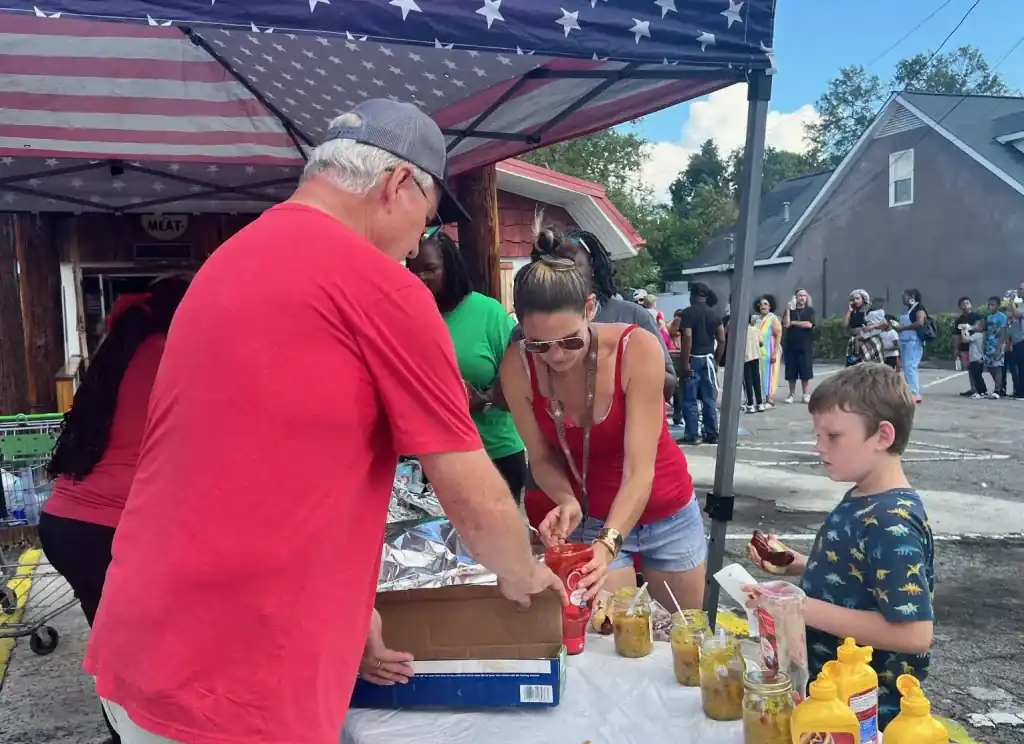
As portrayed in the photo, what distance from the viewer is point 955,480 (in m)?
7.85

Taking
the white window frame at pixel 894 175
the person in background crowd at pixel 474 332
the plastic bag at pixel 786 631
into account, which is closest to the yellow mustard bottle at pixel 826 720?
the plastic bag at pixel 786 631

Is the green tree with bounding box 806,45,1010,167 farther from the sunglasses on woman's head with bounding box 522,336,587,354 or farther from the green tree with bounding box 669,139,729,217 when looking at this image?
Answer: the sunglasses on woman's head with bounding box 522,336,587,354

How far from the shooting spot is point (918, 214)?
25047 mm

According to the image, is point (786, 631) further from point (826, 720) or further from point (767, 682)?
point (826, 720)

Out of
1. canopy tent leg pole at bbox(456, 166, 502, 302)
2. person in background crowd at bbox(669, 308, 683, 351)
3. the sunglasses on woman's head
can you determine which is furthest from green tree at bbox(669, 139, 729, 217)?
the sunglasses on woman's head

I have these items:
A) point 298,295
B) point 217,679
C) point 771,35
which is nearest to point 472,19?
point 771,35

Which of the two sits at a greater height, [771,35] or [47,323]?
[771,35]

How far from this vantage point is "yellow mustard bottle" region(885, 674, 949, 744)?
1.39m

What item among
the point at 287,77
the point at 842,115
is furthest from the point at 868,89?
the point at 287,77

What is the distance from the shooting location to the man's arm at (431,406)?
54.3 inches

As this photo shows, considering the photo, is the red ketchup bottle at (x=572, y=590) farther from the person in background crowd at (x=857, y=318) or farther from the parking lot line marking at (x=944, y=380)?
the parking lot line marking at (x=944, y=380)

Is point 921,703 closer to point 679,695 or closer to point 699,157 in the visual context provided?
point 679,695

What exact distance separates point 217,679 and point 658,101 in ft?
9.41

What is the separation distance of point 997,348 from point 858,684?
1527 cm
